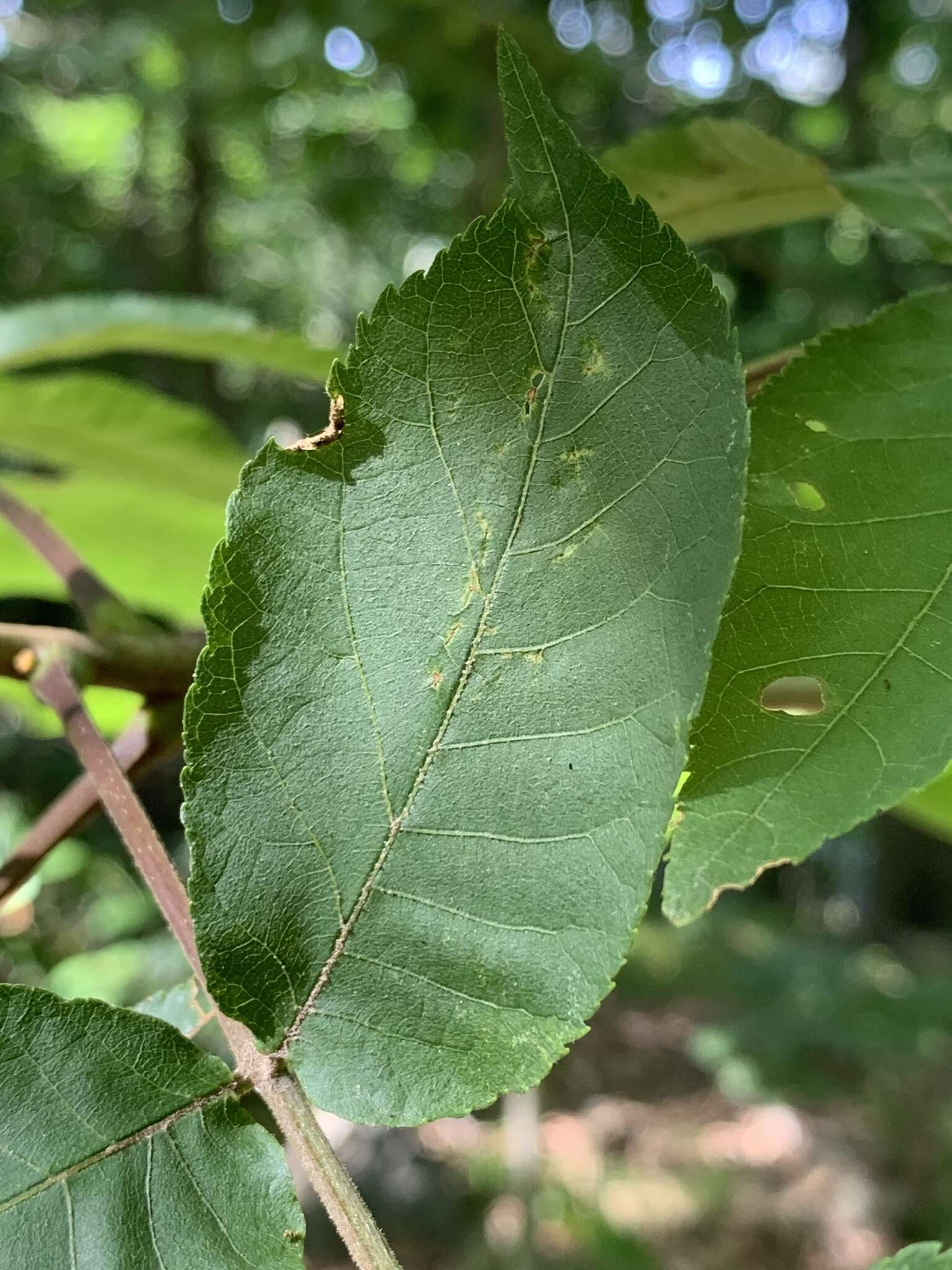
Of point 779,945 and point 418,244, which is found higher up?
point 418,244

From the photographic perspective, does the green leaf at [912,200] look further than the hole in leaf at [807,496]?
Yes

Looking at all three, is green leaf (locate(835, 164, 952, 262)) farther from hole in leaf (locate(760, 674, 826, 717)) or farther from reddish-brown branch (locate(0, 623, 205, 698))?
reddish-brown branch (locate(0, 623, 205, 698))

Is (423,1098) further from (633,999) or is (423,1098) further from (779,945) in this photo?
(633,999)

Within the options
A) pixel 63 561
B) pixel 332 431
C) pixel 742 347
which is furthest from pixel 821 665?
pixel 742 347

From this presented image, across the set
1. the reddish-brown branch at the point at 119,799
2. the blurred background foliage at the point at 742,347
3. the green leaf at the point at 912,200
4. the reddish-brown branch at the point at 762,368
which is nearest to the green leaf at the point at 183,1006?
the reddish-brown branch at the point at 119,799

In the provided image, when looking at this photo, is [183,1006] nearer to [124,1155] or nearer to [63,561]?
[124,1155]

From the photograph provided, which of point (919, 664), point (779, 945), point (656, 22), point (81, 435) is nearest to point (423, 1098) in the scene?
point (919, 664)

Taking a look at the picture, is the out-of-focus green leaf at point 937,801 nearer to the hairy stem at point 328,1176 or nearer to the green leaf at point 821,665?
the green leaf at point 821,665
